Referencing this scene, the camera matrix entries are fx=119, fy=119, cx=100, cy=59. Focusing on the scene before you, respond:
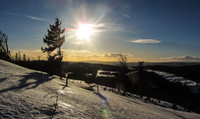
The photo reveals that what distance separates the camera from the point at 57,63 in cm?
1748

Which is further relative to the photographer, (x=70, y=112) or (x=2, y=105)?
(x=70, y=112)

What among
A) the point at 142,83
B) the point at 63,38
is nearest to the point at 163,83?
the point at 142,83

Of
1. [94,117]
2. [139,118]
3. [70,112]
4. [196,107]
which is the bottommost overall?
[196,107]

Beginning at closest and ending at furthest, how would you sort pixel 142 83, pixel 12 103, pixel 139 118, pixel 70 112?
pixel 12 103
pixel 70 112
pixel 139 118
pixel 142 83

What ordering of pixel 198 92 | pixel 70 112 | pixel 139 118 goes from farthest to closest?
pixel 198 92 < pixel 139 118 < pixel 70 112

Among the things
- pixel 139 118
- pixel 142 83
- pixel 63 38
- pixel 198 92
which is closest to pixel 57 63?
pixel 63 38

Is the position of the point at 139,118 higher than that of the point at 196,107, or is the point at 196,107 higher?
the point at 139,118

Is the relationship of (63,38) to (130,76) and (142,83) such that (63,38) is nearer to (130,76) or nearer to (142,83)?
(130,76)

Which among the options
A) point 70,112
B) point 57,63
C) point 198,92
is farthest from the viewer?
point 198,92

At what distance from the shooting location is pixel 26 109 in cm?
173

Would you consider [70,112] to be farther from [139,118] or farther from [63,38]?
[63,38]

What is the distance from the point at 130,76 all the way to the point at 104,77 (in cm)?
625

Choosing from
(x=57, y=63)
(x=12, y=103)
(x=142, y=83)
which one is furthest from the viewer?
(x=142, y=83)

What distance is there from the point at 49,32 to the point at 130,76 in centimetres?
2184
